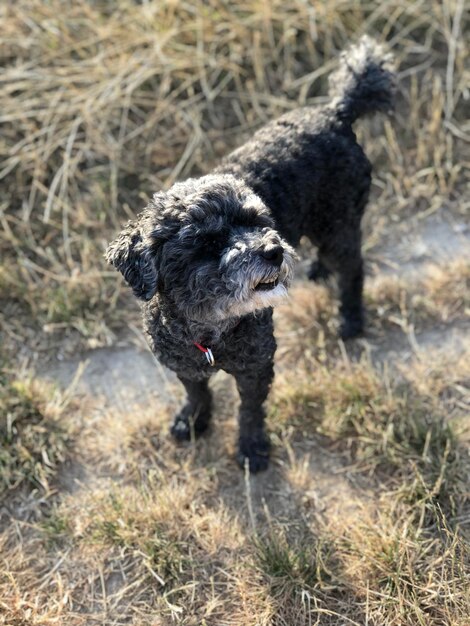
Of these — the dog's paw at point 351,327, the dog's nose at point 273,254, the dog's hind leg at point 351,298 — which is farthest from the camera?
the dog's paw at point 351,327

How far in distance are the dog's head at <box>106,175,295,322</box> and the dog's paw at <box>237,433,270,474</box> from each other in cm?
118

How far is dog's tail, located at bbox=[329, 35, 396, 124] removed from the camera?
3775 mm

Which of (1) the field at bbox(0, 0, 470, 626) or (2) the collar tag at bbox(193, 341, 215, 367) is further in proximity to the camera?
(1) the field at bbox(0, 0, 470, 626)

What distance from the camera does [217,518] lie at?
12.0 ft

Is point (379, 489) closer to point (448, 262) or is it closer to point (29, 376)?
point (448, 262)

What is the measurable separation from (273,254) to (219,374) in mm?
1763

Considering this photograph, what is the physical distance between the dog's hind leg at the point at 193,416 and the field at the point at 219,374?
9 centimetres

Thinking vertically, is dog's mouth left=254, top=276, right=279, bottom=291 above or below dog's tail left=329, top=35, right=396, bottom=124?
below

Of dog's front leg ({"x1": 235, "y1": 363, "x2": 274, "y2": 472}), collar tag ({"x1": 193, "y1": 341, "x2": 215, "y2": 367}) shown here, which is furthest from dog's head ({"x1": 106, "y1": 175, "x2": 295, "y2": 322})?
dog's front leg ({"x1": 235, "y1": 363, "x2": 274, "y2": 472})

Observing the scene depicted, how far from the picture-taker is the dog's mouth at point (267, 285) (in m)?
2.84

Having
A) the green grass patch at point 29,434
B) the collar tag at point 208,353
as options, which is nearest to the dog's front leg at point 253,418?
the collar tag at point 208,353

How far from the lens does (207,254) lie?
2914 millimetres

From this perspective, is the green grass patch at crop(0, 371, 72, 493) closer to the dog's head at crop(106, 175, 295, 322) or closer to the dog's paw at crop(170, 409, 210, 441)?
the dog's paw at crop(170, 409, 210, 441)

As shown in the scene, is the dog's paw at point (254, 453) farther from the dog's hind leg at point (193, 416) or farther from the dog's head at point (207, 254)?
the dog's head at point (207, 254)
